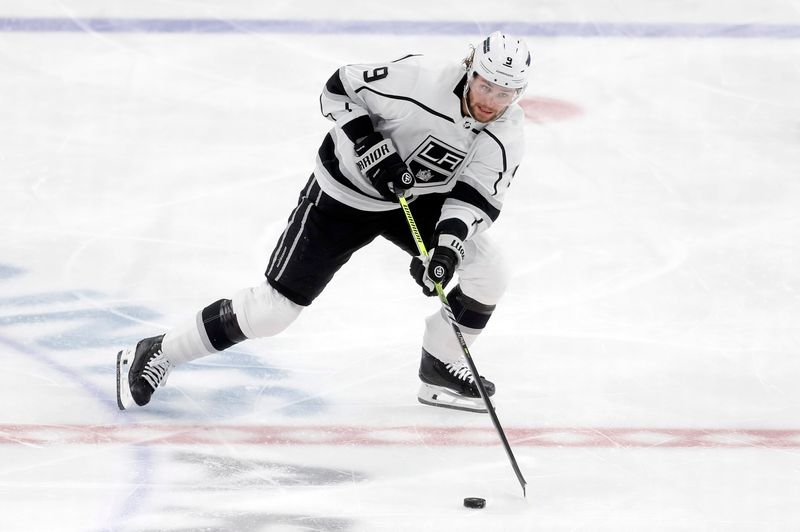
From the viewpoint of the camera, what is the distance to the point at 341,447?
3527mm

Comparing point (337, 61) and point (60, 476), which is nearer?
point (60, 476)

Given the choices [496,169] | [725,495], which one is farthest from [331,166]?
[725,495]

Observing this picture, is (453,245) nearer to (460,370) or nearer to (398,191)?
(398,191)

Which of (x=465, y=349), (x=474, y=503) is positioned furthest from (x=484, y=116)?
(x=474, y=503)

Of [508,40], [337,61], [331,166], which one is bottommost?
[337,61]

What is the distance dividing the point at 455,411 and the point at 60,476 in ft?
3.88

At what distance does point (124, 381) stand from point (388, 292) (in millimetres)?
1092

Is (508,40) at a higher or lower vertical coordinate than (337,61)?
higher

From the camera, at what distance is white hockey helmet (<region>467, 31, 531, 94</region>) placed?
3.29 meters

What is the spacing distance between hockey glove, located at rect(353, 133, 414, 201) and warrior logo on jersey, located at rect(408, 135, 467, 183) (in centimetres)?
→ 10

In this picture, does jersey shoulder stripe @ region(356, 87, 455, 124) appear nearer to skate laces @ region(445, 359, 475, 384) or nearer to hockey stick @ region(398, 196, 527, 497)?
hockey stick @ region(398, 196, 527, 497)

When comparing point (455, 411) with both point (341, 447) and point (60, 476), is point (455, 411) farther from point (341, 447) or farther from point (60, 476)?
point (60, 476)

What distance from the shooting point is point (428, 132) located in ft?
11.3

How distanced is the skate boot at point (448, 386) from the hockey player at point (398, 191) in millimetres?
162
